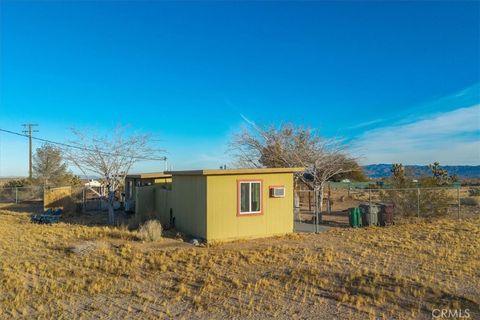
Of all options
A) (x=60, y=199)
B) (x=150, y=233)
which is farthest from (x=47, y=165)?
(x=150, y=233)

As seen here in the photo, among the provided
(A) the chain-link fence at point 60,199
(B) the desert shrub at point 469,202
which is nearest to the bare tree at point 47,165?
(A) the chain-link fence at point 60,199

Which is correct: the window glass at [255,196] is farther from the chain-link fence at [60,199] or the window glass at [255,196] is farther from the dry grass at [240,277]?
the chain-link fence at [60,199]

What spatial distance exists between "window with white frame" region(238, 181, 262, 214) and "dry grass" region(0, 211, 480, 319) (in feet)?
3.99

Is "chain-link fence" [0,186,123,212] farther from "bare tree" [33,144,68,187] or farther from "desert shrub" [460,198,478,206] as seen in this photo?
"desert shrub" [460,198,478,206]

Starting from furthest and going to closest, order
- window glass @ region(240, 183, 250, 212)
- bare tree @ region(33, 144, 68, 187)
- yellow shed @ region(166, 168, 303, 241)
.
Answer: bare tree @ region(33, 144, 68, 187) < window glass @ region(240, 183, 250, 212) < yellow shed @ region(166, 168, 303, 241)

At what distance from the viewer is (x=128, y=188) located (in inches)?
989

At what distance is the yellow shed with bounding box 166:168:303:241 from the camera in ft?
42.7

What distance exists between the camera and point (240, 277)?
28.1 feet

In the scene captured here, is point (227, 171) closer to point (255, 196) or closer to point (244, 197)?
point (244, 197)

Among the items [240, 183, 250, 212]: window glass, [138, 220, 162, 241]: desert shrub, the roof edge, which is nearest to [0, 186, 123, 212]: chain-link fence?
[138, 220, 162, 241]: desert shrub

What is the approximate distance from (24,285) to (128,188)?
681 inches

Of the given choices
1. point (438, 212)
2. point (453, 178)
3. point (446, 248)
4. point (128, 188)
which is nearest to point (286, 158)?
point (438, 212)

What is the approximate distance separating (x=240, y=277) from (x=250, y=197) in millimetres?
5260

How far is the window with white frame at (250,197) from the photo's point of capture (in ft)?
44.3
